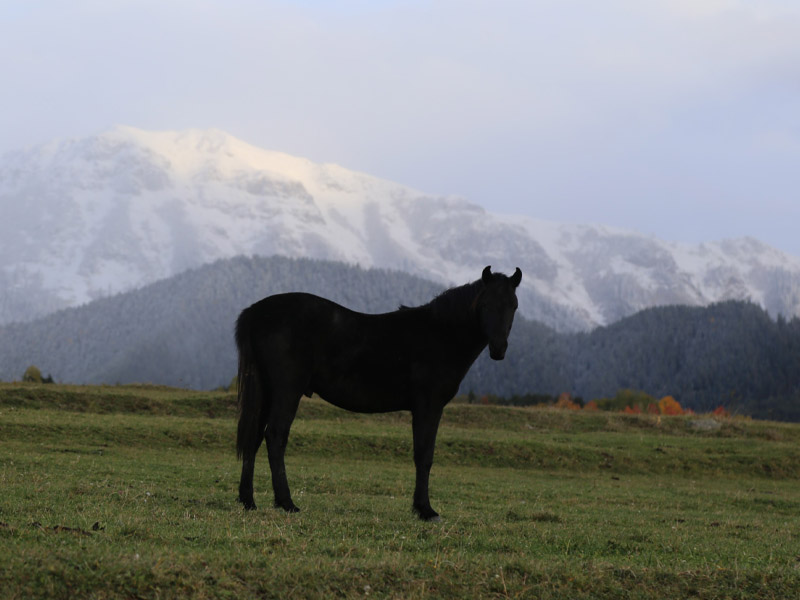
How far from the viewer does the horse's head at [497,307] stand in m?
12.8

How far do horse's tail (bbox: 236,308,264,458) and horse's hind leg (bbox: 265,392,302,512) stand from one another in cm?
31

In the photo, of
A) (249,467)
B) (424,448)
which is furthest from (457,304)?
(249,467)

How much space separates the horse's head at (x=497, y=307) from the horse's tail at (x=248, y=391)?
364 centimetres

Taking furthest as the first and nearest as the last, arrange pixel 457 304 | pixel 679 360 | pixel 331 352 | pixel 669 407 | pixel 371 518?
pixel 679 360 < pixel 669 407 < pixel 457 304 < pixel 331 352 < pixel 371 518

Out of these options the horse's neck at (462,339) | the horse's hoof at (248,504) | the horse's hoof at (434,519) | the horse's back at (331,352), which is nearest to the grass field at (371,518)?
the horse's hoof at (248,504)

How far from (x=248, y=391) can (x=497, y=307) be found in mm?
4120

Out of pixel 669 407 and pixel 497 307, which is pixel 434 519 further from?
pixel 669 407

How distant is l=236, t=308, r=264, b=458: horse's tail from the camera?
13336 mm

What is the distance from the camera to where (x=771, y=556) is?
12.1 meters

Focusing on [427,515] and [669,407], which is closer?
[427,515]

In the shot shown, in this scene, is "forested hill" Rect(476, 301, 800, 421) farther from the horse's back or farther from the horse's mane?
the horse's back

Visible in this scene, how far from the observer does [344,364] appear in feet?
43.7

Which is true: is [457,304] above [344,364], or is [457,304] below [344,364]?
above

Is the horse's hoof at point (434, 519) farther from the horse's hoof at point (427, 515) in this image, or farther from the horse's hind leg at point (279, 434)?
the horse's hind leg at point (279, 434)
